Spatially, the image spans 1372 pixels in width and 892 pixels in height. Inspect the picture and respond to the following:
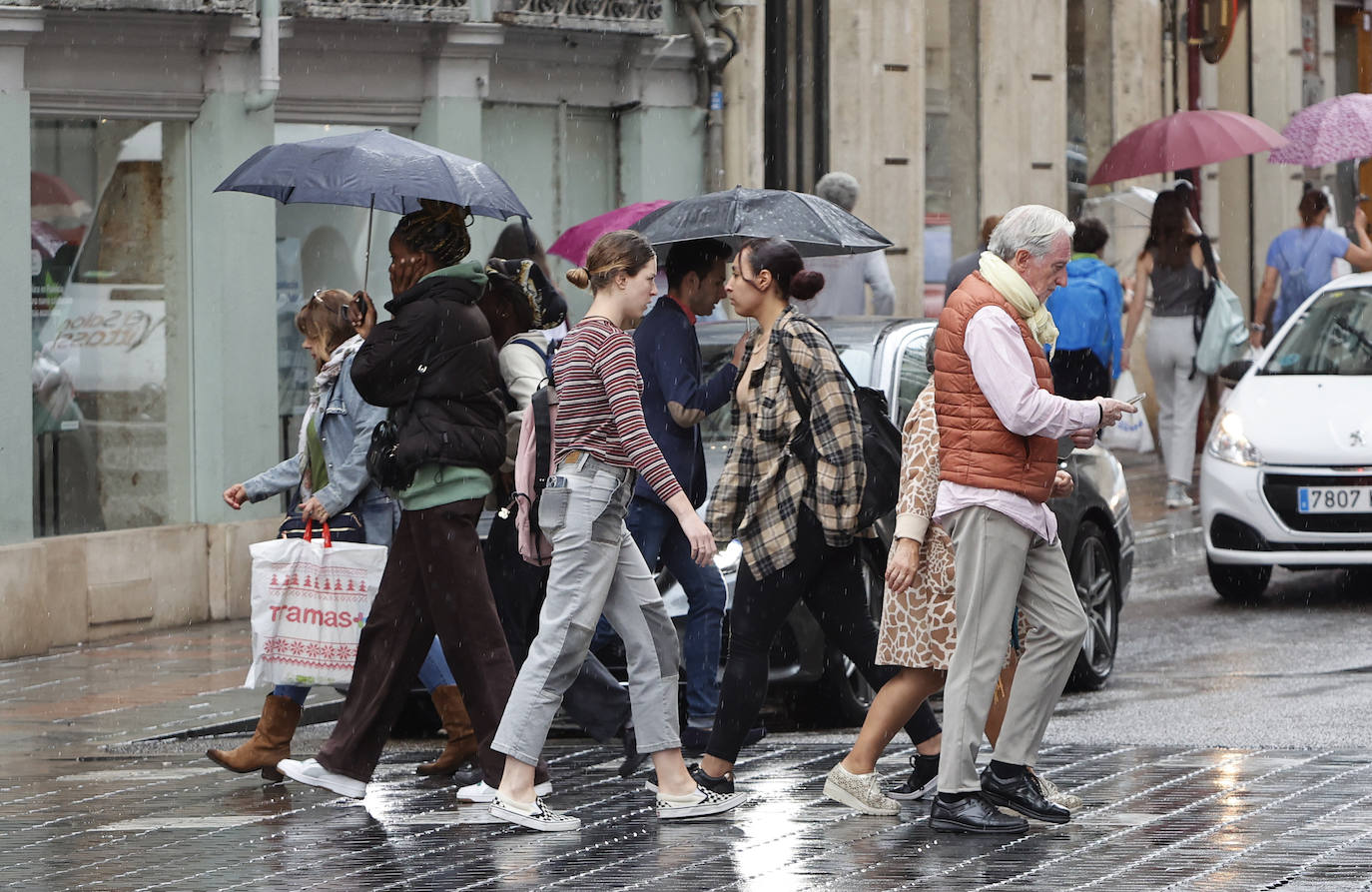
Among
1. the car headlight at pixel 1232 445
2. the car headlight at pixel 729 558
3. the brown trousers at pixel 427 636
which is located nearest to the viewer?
the brown trousers at pixel 427 636

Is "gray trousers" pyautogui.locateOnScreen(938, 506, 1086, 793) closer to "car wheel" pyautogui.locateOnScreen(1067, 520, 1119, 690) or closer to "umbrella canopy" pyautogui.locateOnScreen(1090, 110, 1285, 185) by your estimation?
"car wheel" pyautogui.locateOnScreen(1067, 520, 1119, 690)

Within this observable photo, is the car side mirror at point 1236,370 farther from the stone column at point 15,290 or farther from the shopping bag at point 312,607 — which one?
the shopping bag at point 312,607

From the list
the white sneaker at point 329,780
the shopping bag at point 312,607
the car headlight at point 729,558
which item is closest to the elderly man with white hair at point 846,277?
the car headlight at point 729,558

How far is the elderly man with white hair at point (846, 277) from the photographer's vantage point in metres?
14.3

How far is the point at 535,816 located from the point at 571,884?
88cm

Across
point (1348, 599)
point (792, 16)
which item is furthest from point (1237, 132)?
point (1348, 599)

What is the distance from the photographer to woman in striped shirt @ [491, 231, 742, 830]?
25.7 ft

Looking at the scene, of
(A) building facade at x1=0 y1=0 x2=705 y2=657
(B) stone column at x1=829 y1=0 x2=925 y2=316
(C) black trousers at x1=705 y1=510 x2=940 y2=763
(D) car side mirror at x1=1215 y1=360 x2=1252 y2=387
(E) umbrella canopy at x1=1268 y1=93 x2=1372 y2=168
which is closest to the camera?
(C) black trousers at x1=705 y1=510 x2=940 y2=763

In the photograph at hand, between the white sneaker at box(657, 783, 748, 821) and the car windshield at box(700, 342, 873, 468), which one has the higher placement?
the car windshield at box(700, 342, 873, 468)

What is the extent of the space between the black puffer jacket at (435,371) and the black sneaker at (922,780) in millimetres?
1693

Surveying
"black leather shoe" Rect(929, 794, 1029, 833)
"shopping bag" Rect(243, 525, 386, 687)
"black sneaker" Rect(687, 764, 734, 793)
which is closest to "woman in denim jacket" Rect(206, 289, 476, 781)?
"shopping bag" Rect(243, 525, 386, 687)

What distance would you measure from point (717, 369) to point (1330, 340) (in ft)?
16.4

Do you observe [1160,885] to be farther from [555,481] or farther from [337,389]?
[337,389]

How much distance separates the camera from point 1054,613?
7.62 metres
